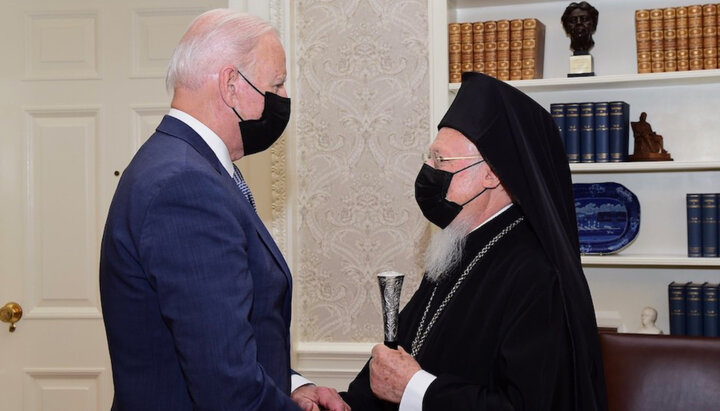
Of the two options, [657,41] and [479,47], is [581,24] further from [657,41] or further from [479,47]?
[479,47]

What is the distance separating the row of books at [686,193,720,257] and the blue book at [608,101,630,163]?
0.33 metres

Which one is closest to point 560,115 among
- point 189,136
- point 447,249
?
point 447,249

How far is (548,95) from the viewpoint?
3.70 m

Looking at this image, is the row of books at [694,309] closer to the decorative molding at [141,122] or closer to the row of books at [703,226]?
the row of books at [703,226]

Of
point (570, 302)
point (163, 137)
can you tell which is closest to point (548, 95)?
point (570, 302)

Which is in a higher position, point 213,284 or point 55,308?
point 213,284

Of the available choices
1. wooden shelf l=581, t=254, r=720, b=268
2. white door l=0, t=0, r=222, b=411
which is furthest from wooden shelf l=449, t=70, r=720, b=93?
white door l=0, t=0, r=222, b=411

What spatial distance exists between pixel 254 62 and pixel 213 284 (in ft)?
1.88

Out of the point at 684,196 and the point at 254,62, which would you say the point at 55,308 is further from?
the point at 684,196

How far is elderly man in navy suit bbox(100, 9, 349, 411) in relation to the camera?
63.1 inches

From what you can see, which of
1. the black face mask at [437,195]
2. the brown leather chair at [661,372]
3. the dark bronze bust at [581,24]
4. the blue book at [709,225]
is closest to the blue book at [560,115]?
the dark bronze bust at [581,24]

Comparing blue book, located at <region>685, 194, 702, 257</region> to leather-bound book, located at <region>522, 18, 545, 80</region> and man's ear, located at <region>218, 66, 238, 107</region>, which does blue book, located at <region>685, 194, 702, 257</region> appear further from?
man's ear, located at <region>218, 66, 238, 107</region>

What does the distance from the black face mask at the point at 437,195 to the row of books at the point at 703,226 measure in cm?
145

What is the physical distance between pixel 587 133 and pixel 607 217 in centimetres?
37
